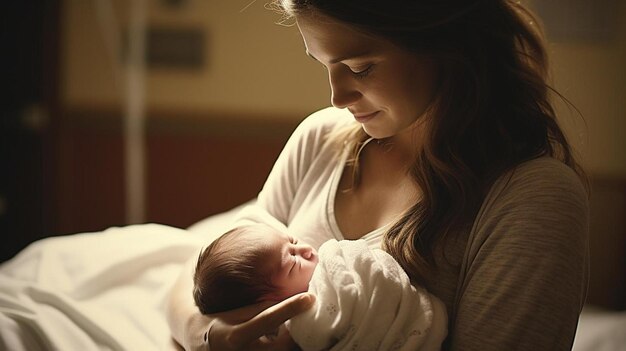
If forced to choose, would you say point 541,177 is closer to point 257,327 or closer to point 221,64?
point 257,327

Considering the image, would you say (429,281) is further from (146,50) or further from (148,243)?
(146,50)

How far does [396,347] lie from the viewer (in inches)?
37.5

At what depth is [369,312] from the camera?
95 centimetres

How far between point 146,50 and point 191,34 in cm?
20

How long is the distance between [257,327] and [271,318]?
0.08 feet

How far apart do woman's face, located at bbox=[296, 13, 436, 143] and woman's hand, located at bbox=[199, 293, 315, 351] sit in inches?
12.0

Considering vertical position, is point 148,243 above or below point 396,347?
below

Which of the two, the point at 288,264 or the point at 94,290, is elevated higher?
the point at 288,264

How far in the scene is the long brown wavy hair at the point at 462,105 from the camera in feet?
3.31

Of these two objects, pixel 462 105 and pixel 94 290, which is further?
pixel 94 290

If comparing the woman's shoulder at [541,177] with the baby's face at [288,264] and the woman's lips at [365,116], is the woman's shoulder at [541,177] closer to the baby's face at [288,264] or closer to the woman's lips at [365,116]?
the woman's lips at [365,116]

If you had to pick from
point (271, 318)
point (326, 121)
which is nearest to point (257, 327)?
point (271, 318)

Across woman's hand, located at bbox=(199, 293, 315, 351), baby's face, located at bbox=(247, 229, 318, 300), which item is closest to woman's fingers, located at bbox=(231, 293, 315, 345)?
woman's hand, located at bbox=(199, 293, 315, 351)

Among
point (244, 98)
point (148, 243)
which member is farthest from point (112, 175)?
point (148, 243)
